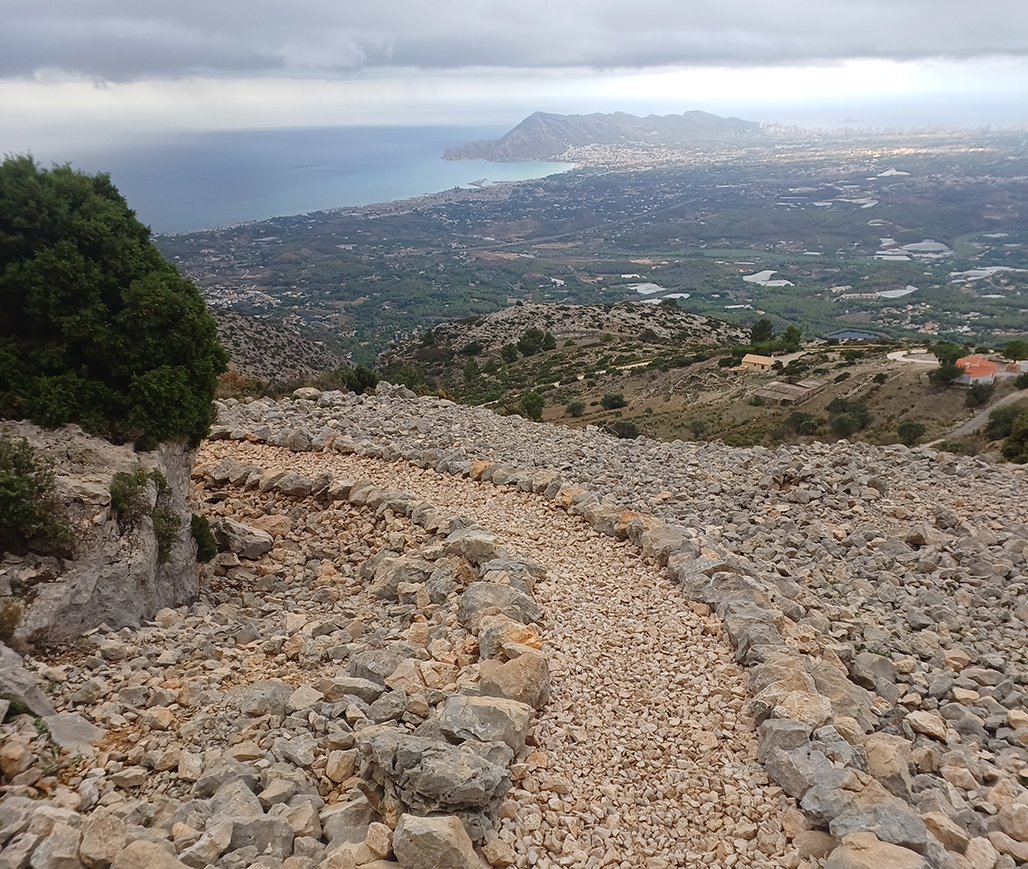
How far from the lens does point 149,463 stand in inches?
418

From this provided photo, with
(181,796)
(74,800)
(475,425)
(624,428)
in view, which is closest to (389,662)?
(181,796)

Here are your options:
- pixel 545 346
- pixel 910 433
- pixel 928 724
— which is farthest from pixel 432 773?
pixel 545 346

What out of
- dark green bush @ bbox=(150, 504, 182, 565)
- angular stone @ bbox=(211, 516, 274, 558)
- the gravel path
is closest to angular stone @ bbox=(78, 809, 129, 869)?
the gravel path

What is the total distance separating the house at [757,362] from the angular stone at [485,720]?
180ft

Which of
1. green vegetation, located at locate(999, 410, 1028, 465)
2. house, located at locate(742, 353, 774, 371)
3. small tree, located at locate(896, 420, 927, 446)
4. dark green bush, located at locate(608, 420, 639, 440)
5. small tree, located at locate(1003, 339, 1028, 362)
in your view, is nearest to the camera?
green vegetation, located at locate(999, 410, 1028, 465)

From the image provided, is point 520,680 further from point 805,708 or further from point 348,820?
point 805,708

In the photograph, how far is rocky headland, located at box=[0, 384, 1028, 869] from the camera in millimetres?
5344

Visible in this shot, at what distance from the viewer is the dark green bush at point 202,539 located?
1171 centimetres

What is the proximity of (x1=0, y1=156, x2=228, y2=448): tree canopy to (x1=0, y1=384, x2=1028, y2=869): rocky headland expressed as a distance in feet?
10.3

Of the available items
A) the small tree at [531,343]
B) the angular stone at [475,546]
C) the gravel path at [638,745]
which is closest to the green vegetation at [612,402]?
the small tree at [531,343]

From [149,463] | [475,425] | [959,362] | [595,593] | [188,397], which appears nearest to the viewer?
[595,593]

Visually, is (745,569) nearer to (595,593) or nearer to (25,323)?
(595,593)

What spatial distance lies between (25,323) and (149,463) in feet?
9.91

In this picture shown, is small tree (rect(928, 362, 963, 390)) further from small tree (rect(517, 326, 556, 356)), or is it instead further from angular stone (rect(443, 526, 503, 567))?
angular stone (rect(443, 526, 503, 567))
